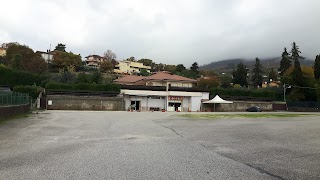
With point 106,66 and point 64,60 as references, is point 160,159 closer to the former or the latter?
point 64,60

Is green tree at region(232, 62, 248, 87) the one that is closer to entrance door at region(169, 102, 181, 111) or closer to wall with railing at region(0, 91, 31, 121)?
entrance door at region(169, 102, 181, 111)

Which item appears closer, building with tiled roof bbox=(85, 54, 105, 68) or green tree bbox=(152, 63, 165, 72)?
building with tiled roof bbox=(85, 54, 105, 68)

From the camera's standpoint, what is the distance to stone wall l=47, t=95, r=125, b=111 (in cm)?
5762

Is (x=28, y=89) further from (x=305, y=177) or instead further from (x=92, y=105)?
(x=305, y=177)

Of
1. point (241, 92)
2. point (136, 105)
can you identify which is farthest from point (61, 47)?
point (241, 92)

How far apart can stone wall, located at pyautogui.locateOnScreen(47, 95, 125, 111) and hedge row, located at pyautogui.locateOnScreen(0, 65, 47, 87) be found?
20364mm

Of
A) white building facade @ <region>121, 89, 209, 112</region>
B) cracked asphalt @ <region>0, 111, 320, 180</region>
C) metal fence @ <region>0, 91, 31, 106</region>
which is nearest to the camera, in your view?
cracked asphalt @ <region>0, 111, 320, 180</region>

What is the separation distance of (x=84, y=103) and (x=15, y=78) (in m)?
24.6

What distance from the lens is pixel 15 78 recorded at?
7344 centimetres

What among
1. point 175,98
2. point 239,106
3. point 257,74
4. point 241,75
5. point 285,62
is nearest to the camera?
point 239,106

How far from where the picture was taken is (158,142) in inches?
513

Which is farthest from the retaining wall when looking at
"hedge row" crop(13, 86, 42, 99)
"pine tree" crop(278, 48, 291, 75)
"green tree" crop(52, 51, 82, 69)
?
"green tree" crop(52, 51, 82, 69)

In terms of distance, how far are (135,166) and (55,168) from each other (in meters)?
2.01

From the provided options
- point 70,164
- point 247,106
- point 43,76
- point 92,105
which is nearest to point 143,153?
point 70,164
